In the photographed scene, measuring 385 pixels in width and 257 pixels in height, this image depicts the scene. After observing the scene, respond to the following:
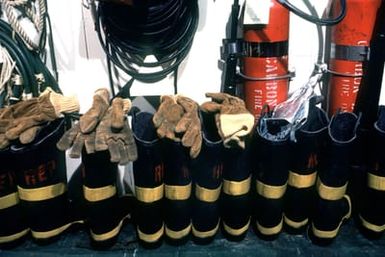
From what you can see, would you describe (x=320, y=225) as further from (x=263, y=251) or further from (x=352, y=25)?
(x=352, y=25)

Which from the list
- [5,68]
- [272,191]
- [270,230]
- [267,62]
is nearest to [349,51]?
[267,62]

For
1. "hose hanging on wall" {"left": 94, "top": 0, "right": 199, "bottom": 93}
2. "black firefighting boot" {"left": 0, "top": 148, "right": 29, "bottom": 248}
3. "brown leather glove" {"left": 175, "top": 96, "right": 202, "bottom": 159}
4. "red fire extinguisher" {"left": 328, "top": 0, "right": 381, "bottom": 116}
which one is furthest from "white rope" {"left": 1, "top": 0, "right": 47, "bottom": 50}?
"red fire extinguisher" {"left": 328, "top": 0, "right": 381, "bottom": 116}

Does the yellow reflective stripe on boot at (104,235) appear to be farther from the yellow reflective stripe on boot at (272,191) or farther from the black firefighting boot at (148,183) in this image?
the yellow reflective stripe on boot at (272,191)

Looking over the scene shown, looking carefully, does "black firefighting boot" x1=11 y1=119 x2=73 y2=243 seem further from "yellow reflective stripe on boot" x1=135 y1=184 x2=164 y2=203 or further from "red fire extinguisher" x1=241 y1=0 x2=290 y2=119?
"red fire extinguisher" x1=241 y1=0 x2=290 y2=119

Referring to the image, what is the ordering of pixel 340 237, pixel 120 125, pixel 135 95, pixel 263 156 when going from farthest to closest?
pixel 135 95 < pixel 340 237 < pixel 263 156 < pixel 120 125

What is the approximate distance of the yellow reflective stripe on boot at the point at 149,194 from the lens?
1.30 m

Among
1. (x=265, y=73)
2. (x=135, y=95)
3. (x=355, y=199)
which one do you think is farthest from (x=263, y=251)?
(x=135, y=95)

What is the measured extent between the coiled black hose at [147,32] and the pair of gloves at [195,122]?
30 centimetres

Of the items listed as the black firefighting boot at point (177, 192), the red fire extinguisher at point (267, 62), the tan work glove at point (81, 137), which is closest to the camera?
the tan work glove at point (81, 137)

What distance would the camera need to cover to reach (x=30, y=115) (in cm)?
135

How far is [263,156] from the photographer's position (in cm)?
132

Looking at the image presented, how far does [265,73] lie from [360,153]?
52 centimetres

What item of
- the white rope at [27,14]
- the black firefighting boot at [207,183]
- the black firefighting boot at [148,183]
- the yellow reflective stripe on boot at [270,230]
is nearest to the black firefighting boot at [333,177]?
the yellow reflective stripe on boot at [270,230]

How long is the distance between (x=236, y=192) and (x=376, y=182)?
0.53 meters
